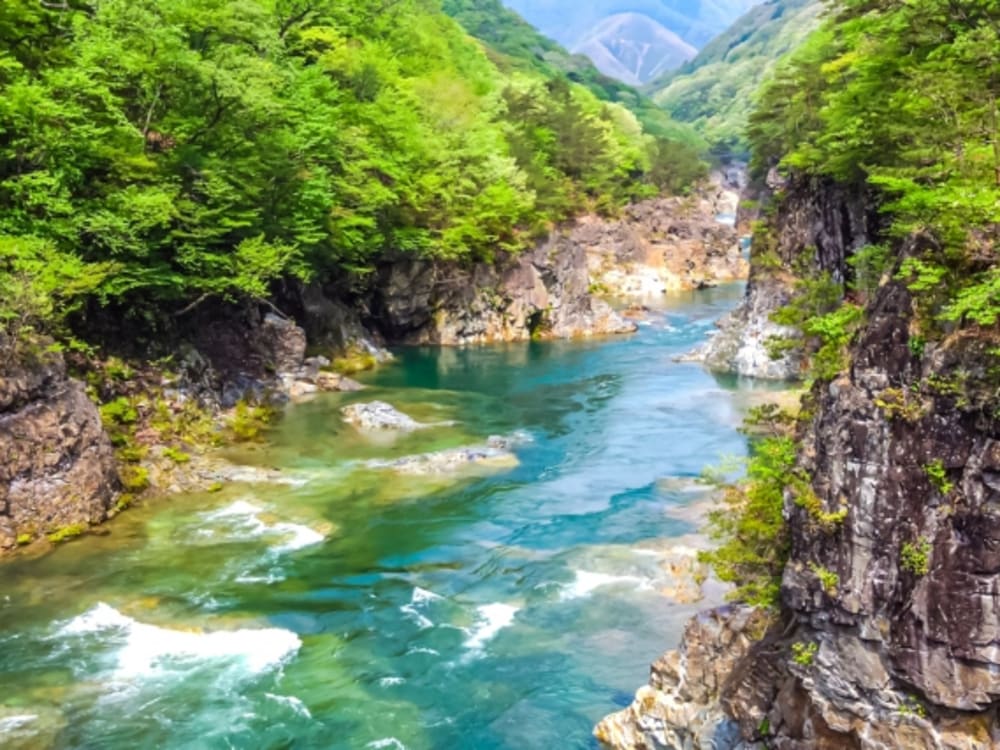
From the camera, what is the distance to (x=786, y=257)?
4416 centimetres

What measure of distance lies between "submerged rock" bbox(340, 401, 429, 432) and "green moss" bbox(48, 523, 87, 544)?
1265cm

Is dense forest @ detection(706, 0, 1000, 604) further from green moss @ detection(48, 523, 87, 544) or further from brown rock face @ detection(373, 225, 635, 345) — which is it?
brown rock face @ detection(373, 225, 635, 345)

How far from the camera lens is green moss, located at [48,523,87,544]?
74.1ft

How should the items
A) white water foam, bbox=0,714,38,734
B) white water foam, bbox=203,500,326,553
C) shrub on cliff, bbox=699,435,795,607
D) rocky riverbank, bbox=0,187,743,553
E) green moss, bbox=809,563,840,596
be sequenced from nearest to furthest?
green moss, bbox=809,563,840,596, shrub on cliff, bbox=699,435,795,607, white water foam, bbox=0,714,38,734, white water foam, bbox=203,500,326,553, rocky riverbank, bbox=0,187,743,553

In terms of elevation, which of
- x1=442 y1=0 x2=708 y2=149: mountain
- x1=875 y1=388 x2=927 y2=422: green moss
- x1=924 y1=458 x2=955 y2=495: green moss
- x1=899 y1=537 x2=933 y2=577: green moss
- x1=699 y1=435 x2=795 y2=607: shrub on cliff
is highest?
x1=442 y1=0 x2=708 y2=149: mountain

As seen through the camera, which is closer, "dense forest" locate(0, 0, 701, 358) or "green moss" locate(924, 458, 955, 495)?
"green moss" locate(924, 458, 955, 495)

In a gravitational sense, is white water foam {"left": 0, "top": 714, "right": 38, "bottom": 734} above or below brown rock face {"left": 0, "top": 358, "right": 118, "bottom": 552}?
below

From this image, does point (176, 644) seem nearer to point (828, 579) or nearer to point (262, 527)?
point (262, 527)

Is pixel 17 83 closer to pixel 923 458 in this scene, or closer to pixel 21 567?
pixel 21 567

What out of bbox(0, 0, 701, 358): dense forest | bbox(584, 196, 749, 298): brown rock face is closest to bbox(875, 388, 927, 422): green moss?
bbox(0, 0, 701, 358): dense forest

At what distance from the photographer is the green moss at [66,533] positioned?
2258 cm

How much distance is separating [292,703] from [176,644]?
3.56 metres

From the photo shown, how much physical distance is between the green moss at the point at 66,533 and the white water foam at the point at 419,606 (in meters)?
9.53

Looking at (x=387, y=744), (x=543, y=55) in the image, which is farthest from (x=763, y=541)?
(x=543, y=55)
